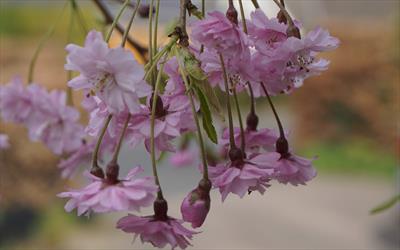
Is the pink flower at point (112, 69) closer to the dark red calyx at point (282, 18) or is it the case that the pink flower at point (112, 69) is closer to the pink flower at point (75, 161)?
the dark red calyx at point (282, 18)

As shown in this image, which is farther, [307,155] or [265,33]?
[307,155]

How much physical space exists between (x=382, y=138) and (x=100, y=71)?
6.15 meters

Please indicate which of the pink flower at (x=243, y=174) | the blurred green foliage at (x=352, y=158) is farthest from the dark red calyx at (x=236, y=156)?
the blurred green foliage at (x=352, y=158)

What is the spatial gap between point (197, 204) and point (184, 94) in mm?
100

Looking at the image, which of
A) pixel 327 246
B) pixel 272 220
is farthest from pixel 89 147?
pixel 272 220

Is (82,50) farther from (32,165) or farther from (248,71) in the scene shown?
(32,165)

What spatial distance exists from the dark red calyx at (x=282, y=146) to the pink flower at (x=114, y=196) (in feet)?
0.58

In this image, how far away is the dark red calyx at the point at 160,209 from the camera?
2.02ft

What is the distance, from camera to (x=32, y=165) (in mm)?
4648

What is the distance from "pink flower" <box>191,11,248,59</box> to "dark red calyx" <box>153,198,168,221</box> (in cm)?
14

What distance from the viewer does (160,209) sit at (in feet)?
2.04

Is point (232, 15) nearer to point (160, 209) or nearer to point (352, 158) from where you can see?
point (160, 209)

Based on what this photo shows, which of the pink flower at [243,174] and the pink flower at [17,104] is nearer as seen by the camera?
the pink flower at [243,174]

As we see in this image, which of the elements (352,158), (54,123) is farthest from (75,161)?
(352,158)
